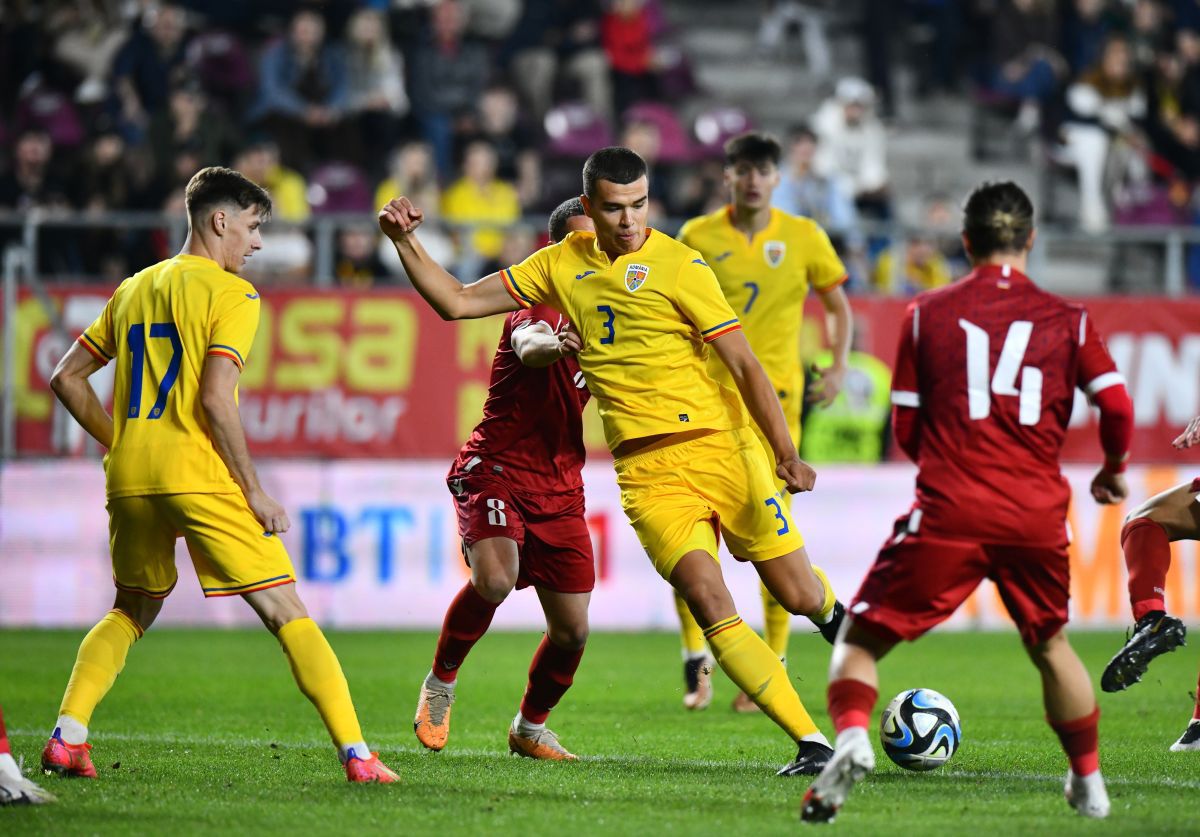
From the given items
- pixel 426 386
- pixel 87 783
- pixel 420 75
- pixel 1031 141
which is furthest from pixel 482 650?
pixel 1031 141

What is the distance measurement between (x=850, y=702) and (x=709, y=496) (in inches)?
51.7

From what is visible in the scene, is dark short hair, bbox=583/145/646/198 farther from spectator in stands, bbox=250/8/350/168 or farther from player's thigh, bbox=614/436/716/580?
spectator in stands, bbox=250/8/350/168

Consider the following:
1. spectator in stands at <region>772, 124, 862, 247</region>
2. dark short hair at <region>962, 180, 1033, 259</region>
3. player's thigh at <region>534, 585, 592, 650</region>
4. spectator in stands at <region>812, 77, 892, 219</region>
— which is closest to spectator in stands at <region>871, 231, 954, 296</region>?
spectator in stands at <region>772, 124, 862, 247</region>

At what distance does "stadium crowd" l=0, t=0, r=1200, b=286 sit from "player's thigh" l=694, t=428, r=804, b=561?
830 centimetres

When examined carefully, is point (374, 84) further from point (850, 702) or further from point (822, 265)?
point (850, 702)

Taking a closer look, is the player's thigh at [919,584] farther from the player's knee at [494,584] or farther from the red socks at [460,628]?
the red socks at [460,628]

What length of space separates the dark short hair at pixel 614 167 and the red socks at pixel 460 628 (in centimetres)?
196

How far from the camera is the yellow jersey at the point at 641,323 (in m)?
6.55

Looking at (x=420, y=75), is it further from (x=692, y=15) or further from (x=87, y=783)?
(x=87, y=783)

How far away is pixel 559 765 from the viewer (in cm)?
700

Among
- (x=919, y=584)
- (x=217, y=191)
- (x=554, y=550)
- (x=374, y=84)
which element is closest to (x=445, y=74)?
(x=374, y=84)

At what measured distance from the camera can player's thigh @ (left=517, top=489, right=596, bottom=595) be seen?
7234 millimetres

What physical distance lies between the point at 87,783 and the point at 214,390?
157 centimetres

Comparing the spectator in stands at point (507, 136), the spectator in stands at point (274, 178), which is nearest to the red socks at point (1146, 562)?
the spectator in stands at point (274, 178)
